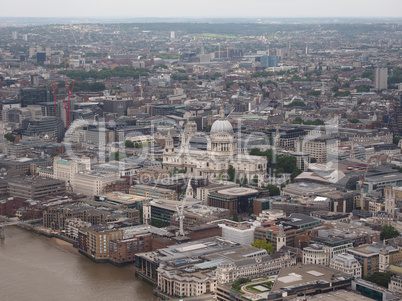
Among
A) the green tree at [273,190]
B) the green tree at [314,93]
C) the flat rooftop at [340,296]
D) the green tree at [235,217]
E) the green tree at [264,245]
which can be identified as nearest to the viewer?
the flat rooftop at [340,296]

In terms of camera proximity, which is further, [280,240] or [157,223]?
[157,223]

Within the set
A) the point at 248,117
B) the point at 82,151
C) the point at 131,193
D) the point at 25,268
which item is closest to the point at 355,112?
the point at 248,117

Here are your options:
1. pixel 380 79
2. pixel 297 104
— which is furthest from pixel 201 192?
pixel 380 79

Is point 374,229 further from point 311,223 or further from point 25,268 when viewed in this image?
point 25,268

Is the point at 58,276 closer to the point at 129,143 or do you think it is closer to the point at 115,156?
the point at 115,156

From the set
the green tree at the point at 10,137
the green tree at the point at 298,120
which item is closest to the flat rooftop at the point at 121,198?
the green tree at the point at 10,137

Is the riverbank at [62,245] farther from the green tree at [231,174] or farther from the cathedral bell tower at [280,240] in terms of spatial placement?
the green tree at [231,174]
